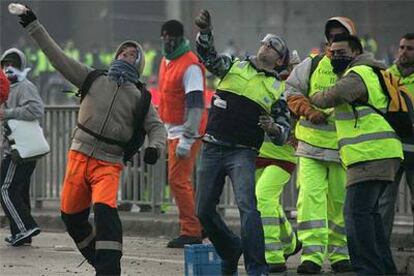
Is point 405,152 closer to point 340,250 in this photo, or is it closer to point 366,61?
point 340,250

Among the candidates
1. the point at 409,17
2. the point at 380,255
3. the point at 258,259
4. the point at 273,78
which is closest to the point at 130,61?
the point at 273,78

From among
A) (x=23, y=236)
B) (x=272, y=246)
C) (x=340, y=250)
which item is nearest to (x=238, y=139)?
(x=272, y=246)

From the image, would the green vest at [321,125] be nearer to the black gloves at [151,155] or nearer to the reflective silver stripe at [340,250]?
the reflective silver stripe at [340,250]

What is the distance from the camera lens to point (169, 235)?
12.5 meters

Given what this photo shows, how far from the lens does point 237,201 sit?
886cm

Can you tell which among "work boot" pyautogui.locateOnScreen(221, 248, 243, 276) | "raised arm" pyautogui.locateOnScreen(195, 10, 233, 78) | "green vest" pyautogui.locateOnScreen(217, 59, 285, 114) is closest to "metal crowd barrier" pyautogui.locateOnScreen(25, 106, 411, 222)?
"work boot" pyautogui.locateOnScreen(221, 248, 243, 276)

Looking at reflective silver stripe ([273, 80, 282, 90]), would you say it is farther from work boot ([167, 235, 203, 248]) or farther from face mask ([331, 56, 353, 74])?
A: work boot ([167, 235, 203, 248])

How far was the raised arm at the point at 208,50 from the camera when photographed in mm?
8617

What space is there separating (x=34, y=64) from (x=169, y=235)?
21.0 meters

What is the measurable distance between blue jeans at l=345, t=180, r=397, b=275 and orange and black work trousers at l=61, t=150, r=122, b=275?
1.64m

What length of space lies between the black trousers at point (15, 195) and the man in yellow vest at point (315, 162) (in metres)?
2.94

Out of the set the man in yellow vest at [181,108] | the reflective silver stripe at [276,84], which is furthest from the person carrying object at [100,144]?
the man in yellow vest at [181,108]

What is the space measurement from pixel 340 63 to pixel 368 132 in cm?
67

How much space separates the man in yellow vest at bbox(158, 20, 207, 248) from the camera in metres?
11.3
